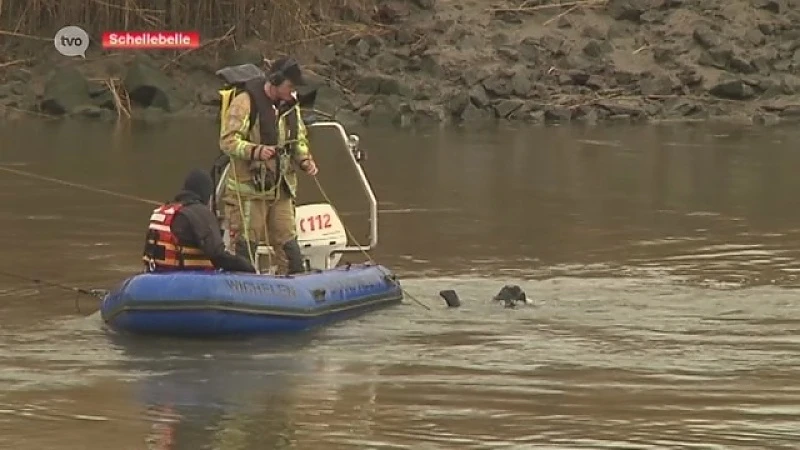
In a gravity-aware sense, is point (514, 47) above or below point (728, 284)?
above

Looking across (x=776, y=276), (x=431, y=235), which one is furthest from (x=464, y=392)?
(x=431, y=235)

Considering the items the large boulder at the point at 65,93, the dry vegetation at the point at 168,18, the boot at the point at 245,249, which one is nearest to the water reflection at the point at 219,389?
the boot at the point at 245,249

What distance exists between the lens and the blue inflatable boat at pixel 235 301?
11617 millimetres

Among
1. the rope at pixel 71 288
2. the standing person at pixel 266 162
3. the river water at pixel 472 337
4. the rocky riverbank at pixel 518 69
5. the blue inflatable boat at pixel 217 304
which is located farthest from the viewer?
the rocky riverbank at pixel 518 69

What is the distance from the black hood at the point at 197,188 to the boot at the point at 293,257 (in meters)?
0.97

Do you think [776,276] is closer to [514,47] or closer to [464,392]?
[464,392]

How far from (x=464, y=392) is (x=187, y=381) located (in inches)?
60.5

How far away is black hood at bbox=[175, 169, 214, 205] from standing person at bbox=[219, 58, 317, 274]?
0.49m

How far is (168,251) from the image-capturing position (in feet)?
39.4

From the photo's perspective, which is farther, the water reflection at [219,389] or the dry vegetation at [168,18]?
the dry vegetation at [168,18]

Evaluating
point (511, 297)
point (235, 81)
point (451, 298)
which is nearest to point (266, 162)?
point (235, 81)

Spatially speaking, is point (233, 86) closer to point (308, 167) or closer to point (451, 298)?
point (308, 167)

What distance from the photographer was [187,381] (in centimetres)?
1072
